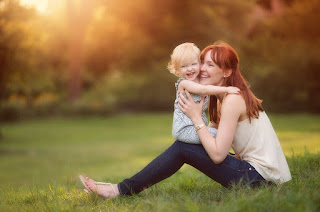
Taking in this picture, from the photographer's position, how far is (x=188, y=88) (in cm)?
322

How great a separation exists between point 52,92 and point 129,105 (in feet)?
28.6

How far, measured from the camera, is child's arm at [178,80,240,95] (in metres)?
3.00

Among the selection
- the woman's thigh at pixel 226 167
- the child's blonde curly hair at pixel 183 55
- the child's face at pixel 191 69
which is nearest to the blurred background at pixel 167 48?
the child's blonde curly hair at pixel 183 55

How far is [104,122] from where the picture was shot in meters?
18.7

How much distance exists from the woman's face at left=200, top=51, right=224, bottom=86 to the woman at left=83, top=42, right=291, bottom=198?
27 millimetres

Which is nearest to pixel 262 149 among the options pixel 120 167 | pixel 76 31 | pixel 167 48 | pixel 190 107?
pixel 190 107

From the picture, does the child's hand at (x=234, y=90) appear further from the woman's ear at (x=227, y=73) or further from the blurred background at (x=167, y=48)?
the blurred background at (x=167, y=48)

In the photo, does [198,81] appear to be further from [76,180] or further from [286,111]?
[286,111]

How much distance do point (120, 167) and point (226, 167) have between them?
245 inches

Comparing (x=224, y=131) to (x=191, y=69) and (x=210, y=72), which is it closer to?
(x=210, y=72)

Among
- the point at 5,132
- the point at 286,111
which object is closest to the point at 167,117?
the point at 286,111

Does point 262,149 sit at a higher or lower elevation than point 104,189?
higher

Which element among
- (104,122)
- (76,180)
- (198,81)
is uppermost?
(198,81)

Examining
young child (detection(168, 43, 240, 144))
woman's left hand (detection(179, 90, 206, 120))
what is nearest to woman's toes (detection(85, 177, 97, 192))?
young child (detection(168, 43, 240, 144))
